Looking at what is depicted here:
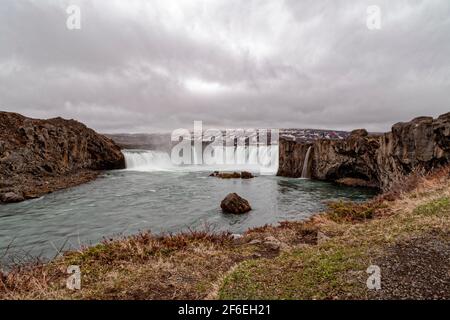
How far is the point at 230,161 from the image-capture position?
77938 millimetres

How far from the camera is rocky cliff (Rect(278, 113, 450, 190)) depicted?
821 inches

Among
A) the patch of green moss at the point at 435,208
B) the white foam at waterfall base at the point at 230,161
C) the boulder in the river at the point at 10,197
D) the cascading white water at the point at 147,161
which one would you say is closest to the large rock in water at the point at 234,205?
the patch of green moss at the point at 435,208

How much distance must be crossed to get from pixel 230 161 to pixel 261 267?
71.1 m

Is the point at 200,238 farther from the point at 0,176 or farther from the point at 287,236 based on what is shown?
the point at 0,176

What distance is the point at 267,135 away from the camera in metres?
86.1

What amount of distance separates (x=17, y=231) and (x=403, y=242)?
67.5 ft

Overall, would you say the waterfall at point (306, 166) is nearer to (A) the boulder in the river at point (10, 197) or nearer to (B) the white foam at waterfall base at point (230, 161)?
(B) the white foam at waterfall base at point (230, 161)

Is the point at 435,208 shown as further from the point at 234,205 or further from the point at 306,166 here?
the point at 306,166

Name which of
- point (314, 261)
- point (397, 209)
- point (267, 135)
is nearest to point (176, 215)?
point (397, 209)

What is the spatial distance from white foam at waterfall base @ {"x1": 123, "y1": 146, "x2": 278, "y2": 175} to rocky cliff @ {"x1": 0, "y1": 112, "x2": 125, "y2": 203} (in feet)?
19.2

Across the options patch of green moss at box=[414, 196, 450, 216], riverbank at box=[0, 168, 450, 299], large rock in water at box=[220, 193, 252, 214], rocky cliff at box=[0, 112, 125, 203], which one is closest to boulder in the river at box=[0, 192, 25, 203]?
rocky cliff at box=[0, 112, 125, 203]

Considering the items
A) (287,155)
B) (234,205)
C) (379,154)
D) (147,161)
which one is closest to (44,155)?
(147,161)

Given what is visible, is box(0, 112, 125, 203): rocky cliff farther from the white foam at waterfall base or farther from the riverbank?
the riverbank

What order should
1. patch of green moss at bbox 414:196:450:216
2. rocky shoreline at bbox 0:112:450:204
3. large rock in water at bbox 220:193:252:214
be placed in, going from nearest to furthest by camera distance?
1. patch of green moss at bbox 414:196:450:216
2. rocky shoreline at bbox 0:112:450:204
3. large rock in water at bbox 220:193:252:214
